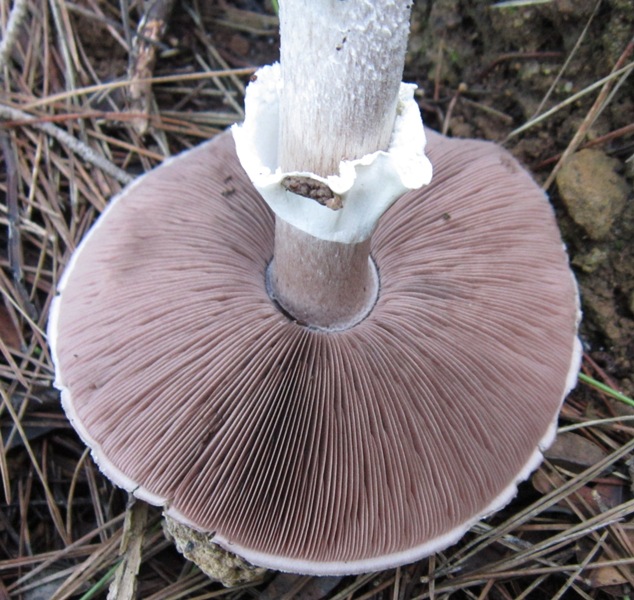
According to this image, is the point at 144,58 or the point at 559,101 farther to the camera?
the point at 144,58

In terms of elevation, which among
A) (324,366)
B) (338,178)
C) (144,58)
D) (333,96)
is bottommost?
(324,366)

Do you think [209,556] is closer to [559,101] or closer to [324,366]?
[324,366]

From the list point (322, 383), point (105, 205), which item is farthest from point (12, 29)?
point (322, 383)

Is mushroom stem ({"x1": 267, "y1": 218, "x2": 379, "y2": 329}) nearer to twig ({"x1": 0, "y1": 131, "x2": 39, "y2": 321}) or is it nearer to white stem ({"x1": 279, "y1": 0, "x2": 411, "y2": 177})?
white stem ({"x1": 279, "y1": 0, "x2": 411, "y2": 177})

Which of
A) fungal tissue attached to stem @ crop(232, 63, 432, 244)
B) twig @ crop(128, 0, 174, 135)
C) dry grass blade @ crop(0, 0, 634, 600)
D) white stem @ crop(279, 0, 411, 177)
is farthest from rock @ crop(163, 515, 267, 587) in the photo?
twig @ crop(128, 0, 174, 135)

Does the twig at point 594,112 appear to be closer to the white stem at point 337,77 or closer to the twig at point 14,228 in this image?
the white stem at point 337,77

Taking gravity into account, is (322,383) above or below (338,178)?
below

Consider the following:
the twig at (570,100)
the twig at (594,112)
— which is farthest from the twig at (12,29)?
the twig at (594,112)

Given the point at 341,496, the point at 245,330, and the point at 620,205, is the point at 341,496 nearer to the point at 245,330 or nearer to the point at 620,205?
the point at 245,330
